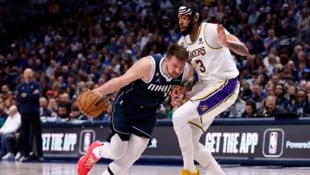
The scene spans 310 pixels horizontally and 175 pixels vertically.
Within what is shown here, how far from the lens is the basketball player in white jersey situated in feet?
27.4

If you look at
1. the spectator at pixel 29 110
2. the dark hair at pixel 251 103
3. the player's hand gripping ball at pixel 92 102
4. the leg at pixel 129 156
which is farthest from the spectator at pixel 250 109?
the player's hand gripping ball at pixel 92 102

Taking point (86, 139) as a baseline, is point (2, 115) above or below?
below

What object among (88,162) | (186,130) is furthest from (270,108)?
(88,162)

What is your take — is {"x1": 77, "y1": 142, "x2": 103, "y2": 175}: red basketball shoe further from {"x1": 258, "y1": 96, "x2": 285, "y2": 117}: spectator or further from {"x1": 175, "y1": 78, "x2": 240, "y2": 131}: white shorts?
{"x1": 258, "y1": 96, "x2": 285, "y2": 117}: spectator

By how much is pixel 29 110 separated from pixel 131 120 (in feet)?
27.2

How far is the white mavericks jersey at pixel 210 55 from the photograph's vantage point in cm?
856

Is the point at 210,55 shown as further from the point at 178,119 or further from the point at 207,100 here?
the point at 178,119

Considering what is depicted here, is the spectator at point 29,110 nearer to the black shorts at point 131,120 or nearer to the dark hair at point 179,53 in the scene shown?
the black shorts at point 131,120

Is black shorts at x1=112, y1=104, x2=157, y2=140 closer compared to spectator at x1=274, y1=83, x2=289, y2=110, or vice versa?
black shorts at x1=112, y1=104, x2=157, y2=140

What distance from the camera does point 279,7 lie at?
1931 cm

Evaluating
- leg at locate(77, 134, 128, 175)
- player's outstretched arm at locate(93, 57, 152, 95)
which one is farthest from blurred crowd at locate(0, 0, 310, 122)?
player's outstretched arm at locate(93, 57, 152, 95)

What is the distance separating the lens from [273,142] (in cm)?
1345

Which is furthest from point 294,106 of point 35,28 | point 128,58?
point 35,28

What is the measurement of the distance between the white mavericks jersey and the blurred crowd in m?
5.25
